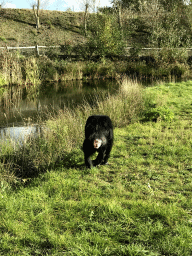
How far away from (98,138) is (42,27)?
3870 cm

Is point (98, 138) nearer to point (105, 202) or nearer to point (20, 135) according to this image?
point (105, 202)

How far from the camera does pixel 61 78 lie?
2053 centimetres

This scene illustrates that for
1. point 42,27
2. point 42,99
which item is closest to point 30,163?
point 42,99

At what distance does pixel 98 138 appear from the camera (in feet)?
13.8

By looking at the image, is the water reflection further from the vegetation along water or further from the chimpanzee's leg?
the chimpanzee's leg

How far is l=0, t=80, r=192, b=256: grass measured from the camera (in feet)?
9.30

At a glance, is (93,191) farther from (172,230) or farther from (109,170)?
(172,230)

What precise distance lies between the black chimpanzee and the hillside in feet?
99.7

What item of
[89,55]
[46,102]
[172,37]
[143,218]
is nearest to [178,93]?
[46,102]

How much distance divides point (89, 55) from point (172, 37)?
7598mm

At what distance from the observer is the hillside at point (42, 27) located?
3481 cm

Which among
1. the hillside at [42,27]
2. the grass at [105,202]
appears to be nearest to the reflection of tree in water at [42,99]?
the grass at [105,202]

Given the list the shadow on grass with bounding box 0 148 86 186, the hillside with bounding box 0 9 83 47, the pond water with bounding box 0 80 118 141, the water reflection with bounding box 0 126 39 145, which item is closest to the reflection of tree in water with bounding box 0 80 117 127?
the pond water with bounding box 0 80 118 141

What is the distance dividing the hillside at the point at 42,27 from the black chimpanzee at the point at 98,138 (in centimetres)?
3038
